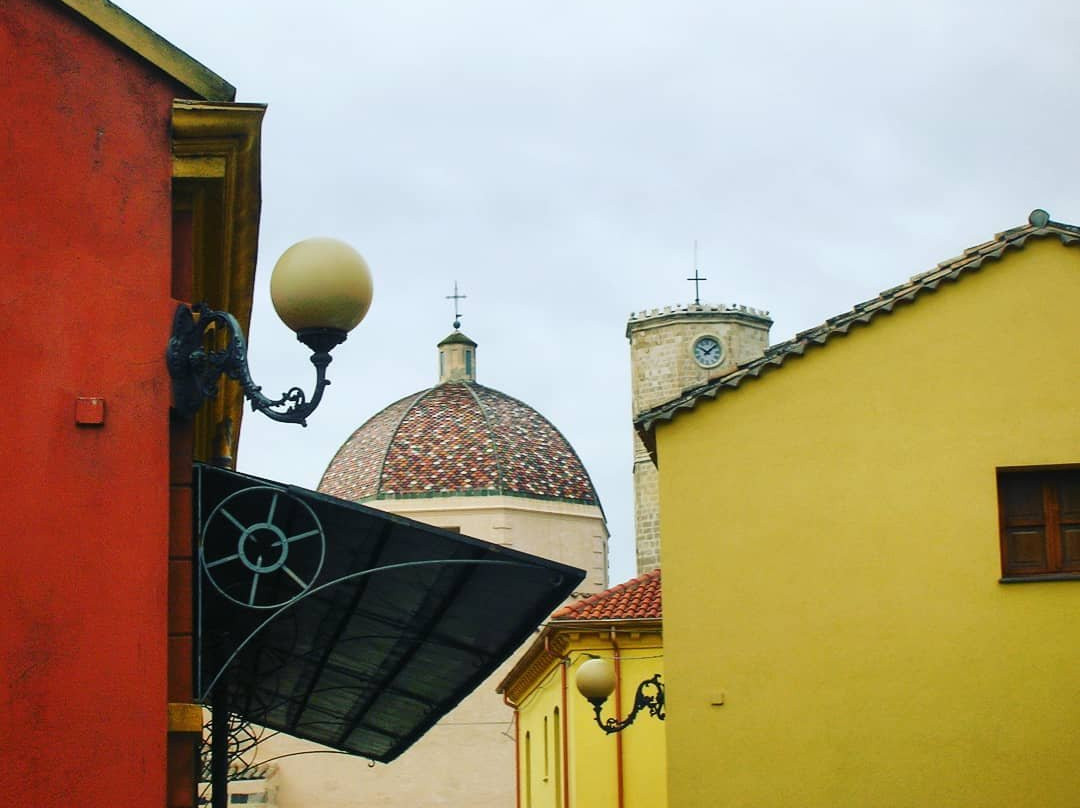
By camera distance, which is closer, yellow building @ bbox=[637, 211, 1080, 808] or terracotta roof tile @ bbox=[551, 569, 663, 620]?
yellow building @ bbox=[637, 211, 1080, 808]

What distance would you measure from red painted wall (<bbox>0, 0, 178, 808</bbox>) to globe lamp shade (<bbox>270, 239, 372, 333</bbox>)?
49 centimetres

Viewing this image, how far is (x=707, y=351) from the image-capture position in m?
72.3

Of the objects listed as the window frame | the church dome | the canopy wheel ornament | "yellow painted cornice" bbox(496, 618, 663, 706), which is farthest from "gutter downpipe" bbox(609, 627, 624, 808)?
the church dome

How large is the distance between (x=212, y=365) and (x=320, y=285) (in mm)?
557

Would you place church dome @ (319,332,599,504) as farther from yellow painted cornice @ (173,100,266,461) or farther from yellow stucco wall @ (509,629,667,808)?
yellow painted cornice @ (173,100,266,461)

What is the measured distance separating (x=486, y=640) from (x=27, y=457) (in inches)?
166

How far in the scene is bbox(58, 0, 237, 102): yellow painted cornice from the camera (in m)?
8.34

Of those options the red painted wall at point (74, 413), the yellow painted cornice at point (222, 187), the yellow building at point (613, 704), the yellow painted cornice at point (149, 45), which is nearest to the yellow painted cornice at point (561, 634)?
the yellow building at point (613, 704)

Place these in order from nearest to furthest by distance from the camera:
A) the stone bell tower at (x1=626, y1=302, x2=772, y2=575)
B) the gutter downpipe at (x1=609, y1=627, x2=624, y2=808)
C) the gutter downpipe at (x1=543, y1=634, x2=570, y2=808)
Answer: the gutter downpipe at (x1=609, y1=627, x2=624, y2=808) → the gutter downpipe at (x1=543, y1=634, x2=570, y2=808) → the stone bell tower at (x1=626, y1=302, x2=772, y2=575)

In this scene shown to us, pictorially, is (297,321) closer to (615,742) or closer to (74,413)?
(74,413)

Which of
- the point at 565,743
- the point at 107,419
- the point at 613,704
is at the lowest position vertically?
the point at 565,743

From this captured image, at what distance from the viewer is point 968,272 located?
17.5 meters

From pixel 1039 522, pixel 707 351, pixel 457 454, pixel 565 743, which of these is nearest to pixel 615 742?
pixel 565 743

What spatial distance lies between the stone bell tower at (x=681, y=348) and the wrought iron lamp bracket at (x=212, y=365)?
62.6 meters
